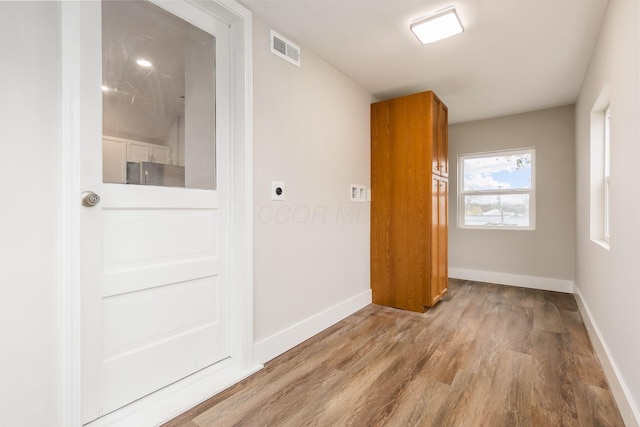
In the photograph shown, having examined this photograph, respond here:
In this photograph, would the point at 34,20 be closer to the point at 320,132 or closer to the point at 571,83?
the point at 320,132

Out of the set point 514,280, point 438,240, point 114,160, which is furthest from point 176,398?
point 514,280

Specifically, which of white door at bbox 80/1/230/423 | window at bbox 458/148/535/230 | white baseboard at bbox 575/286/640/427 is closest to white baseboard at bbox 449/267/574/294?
window at bbox 458/148/535/230

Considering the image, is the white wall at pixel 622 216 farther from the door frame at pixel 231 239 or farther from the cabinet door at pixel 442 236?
the door frame at pixel 231 239

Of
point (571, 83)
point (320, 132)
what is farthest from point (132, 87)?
point (571, 83)

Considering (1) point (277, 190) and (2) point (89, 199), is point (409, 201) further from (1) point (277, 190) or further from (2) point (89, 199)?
(2) point (89, 199)

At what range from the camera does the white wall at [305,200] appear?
7.14 feet

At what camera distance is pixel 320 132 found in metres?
2.76

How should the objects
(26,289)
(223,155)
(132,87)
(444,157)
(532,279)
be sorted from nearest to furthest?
(26,289), (132,87), (223,155), (444,157), (532,279)

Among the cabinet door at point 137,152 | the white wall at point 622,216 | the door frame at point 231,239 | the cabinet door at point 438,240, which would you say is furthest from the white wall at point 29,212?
the cabinet door at point 438,240

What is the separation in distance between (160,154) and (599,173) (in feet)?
11.3

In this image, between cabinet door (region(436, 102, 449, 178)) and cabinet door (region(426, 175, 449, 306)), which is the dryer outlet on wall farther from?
cabinet door (region(436, 102, 449, 178))

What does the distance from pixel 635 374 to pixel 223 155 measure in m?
2.49

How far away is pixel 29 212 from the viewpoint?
1274 mm

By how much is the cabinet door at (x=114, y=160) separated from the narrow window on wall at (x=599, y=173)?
11.3 ft
